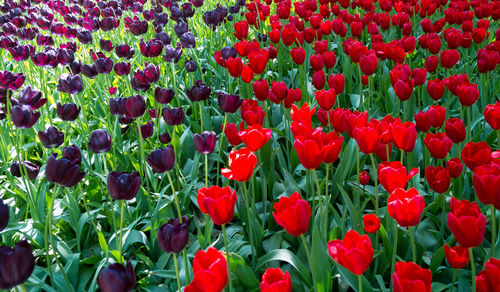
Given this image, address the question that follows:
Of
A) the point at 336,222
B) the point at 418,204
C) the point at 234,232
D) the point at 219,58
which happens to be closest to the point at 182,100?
the point at 219,58

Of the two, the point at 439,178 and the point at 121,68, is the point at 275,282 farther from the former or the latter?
the point at 121,68

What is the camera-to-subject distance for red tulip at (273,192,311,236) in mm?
1216

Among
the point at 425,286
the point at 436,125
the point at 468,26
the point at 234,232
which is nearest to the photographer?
the point at 425,286

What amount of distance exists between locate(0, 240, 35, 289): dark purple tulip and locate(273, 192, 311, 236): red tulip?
597mm

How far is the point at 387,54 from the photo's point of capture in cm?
284

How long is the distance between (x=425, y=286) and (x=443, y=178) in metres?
0.74

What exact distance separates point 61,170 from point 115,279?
57 cm

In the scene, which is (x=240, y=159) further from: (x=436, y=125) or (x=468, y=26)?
(x=468, y=26)

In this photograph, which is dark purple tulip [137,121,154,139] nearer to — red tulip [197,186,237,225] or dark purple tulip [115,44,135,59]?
dark purple tulip [115,44,135,59]

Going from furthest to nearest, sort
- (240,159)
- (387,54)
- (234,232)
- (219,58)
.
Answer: (219,58), (387,54), (234,232), (240,159)

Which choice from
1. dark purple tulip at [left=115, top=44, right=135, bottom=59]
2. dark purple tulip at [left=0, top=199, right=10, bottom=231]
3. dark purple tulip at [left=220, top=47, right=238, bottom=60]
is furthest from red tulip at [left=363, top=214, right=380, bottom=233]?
dark purple tulip at [left=115, top=44, right=135, bottom=59]

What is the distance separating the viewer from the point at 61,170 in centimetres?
148

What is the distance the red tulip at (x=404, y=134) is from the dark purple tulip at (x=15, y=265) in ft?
4.02

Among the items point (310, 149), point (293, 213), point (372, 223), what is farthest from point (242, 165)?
point (372, 223)
